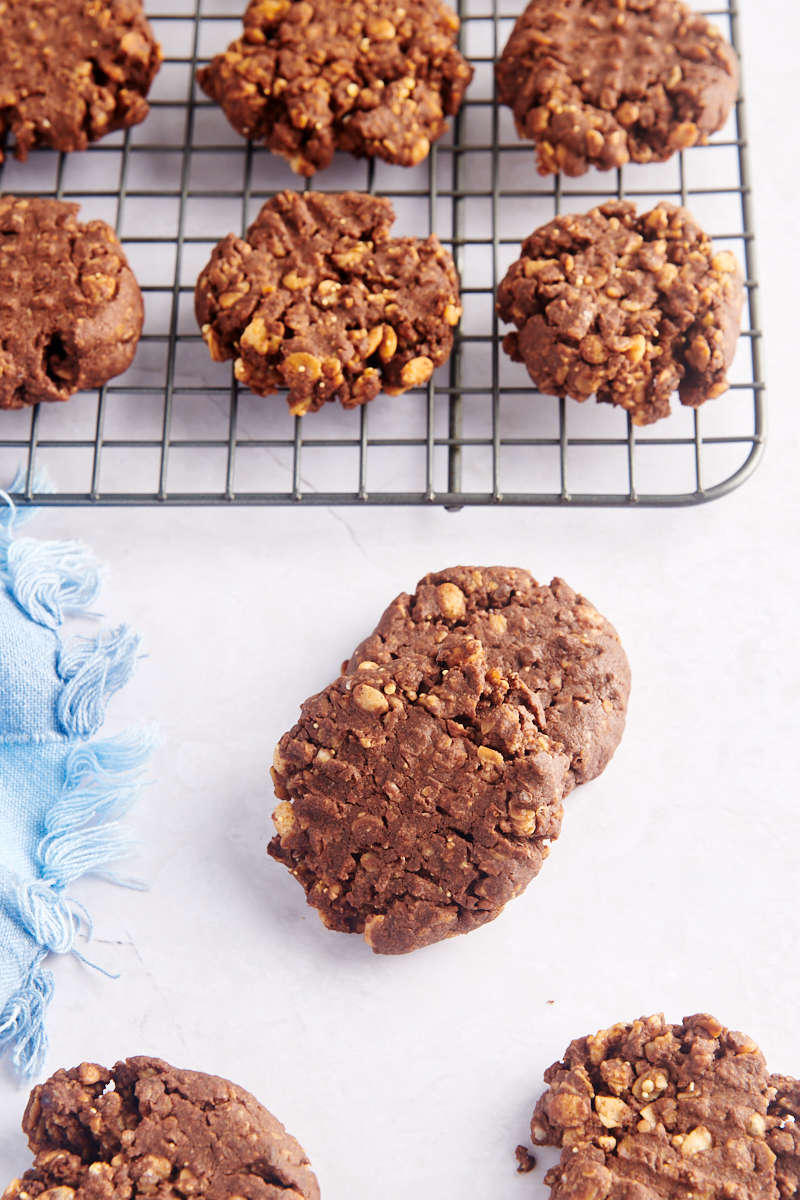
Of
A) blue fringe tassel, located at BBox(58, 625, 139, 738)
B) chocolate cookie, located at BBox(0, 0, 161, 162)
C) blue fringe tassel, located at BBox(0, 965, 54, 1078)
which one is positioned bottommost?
blue fringe tassel, located at BBox(0, 965, 54, 1078)

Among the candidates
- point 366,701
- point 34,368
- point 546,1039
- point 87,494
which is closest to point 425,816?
point 366,701

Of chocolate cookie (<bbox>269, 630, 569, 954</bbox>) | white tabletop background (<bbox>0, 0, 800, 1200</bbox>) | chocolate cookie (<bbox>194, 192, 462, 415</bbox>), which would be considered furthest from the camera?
chocolate cookie (<bbox>194, 192, 462, 415</bbox>)

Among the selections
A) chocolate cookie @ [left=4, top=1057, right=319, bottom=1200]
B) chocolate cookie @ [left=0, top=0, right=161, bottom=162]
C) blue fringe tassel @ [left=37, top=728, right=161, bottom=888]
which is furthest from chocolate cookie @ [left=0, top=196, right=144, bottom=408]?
chocolate cookie @ [left=4, top=1057, right=319, bottom=1200]

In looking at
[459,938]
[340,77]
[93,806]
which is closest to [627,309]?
[340,77]

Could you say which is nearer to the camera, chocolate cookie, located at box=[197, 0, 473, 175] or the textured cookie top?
the textured cookie top

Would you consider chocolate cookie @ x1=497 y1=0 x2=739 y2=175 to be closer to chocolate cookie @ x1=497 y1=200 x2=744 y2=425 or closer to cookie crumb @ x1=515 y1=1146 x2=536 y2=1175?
chocolate cookie @ x1=497 y1=200 x2=744 y2=425

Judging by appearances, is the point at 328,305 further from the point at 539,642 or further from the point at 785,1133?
the point at 785,1133

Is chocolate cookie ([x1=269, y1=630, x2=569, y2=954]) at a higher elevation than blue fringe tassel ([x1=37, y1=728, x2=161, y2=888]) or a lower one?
higher
